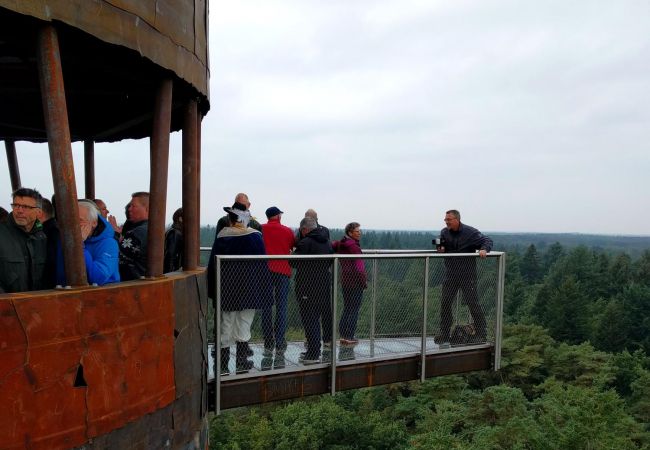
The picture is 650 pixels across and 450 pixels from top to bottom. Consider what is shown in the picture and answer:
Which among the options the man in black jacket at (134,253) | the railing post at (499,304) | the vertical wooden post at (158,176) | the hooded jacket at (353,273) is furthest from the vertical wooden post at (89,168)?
the railing post at (499,304)

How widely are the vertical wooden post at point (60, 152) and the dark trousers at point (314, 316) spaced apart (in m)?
2.85

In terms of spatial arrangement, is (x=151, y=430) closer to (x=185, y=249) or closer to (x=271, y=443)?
(x=185, y=249)

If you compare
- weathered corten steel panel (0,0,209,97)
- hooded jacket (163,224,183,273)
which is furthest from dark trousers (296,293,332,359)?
weathered corten steel panel (0,0,209,97)

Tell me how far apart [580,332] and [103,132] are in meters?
68.9

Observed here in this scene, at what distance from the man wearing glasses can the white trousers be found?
7.11ft

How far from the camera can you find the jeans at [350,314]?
5.98 m

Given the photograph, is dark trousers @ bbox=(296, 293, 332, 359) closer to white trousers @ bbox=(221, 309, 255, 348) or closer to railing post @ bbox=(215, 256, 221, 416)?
white trousers @ bbox=(221, 309, 255, 348)

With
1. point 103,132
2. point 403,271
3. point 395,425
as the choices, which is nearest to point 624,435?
point 395,425

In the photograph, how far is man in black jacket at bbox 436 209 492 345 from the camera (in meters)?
6.55

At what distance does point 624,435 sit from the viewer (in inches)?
1299

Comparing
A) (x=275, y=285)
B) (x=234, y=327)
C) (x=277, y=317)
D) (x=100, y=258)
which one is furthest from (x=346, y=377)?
(x=100, y=258)

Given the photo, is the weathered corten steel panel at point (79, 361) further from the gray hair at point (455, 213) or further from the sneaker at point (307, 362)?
the gray hair at point (455, 213)

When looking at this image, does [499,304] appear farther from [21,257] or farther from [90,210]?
[21,257]

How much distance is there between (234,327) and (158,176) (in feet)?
6.29
